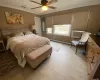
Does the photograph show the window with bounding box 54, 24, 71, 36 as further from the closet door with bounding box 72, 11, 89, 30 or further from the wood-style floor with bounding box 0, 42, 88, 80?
the wood-style floor with bounding box 0, 42, 88, 80

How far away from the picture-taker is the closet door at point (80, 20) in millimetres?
3222

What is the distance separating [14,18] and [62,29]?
3.51 meters

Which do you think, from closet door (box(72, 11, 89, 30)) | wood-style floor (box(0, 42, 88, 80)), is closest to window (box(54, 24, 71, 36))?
closet door (box(72, 11, 89, 30))

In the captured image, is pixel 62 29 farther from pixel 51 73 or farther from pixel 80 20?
pixel 51 73

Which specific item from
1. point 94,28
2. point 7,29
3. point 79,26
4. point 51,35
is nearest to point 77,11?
point 79,26

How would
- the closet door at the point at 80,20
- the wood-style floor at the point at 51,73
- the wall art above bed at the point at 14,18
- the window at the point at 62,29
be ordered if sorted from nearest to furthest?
the wood-style floor at the point at 51,73, the closet door at the point at 80,20, the wall art above bed at the point at 14,18, the window at the point at 62,29

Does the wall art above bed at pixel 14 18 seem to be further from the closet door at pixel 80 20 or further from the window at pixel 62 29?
the closet door at pixel 80 20

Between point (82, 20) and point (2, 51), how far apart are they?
4977mm

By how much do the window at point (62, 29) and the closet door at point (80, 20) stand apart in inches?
18.8

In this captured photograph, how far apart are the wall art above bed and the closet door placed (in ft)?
12.2

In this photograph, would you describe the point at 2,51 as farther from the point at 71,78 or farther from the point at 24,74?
the point at 71,78

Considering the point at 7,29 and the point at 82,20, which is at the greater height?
the point at 82,20

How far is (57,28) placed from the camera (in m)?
4.71

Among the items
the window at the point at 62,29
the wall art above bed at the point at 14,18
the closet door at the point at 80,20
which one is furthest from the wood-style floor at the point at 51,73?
the wall art above bed at the point at 14,18
